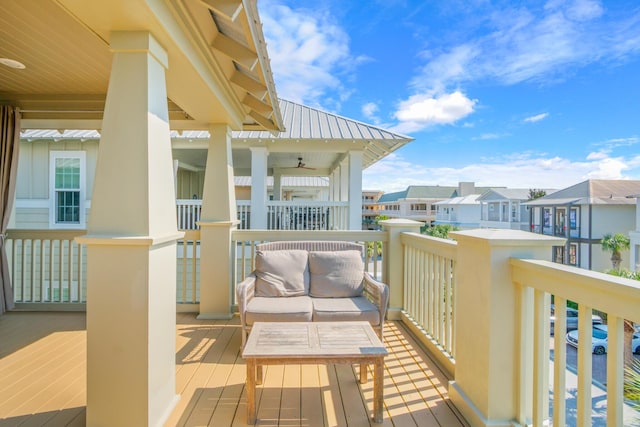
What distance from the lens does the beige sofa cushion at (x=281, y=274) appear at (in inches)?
144

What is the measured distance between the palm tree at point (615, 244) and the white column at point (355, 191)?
13.3m

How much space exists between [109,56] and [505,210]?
28.6m

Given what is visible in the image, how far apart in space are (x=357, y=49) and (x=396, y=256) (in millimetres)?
13525

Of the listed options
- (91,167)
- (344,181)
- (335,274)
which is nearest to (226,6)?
(335,274)

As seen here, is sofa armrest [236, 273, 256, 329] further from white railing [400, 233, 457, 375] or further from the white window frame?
the white window frame

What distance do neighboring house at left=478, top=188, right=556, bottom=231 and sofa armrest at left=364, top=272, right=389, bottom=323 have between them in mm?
23743

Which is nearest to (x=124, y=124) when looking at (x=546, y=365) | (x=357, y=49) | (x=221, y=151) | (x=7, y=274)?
(x=221, y=151)

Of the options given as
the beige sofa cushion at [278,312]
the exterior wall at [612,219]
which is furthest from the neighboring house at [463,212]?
the beige sofa cushion at [278,312]

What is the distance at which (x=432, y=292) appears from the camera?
3.31 meters

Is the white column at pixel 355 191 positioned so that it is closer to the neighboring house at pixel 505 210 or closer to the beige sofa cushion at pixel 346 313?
the beige sofa cushion at pixel 346 313

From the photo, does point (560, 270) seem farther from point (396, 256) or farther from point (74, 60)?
point (74, 60)

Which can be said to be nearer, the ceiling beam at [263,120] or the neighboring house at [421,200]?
the ceiling beam at [263,120]

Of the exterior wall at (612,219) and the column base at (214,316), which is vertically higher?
the exterior wall at (612,219)

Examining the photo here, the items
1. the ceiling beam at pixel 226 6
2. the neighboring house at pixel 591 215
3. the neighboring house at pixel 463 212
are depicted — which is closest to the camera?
the ceiling beam at pixel 226 6
